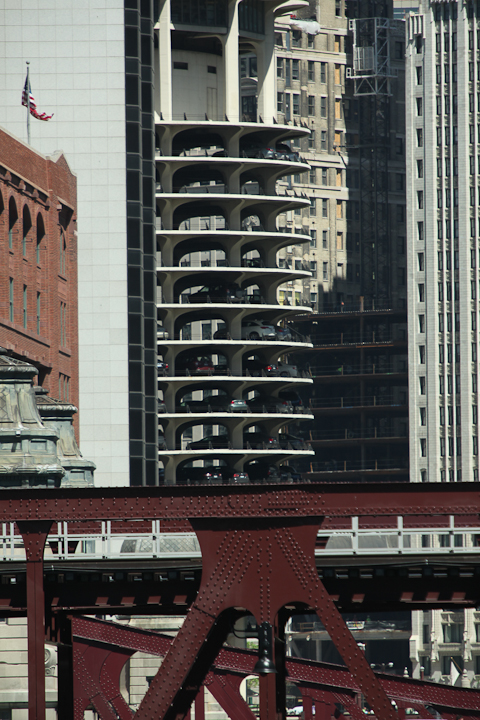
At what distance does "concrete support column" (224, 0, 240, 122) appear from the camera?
422ft

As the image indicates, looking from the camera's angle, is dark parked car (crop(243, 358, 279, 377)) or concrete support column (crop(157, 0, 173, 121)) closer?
concrete support column (crop(157, 0, 173, 121))

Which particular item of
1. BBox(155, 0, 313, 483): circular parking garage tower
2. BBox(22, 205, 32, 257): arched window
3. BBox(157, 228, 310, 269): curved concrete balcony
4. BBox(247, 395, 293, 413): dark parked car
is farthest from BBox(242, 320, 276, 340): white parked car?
BBox(22, 205, 32, 257): arched window

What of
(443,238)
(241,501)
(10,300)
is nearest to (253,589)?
(241,501)

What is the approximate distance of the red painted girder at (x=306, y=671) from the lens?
52031 mm

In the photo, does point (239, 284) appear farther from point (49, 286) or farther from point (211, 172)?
point (49, 286)

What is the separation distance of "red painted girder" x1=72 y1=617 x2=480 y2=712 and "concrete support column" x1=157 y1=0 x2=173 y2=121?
240 feet

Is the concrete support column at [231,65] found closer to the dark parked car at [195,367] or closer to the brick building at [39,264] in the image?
the dark parked car at [195,367]

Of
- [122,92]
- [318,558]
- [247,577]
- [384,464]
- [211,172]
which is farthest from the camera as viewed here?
[384,464]

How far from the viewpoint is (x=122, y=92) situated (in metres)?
107

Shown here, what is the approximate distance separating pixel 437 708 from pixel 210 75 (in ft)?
297

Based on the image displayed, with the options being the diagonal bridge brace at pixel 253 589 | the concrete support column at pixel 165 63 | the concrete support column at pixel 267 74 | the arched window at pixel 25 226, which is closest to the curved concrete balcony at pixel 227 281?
the concrete support column at pixel 165 63

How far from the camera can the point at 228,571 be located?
28.2 meters

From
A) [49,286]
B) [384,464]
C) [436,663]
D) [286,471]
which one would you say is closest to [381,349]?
[384,464]

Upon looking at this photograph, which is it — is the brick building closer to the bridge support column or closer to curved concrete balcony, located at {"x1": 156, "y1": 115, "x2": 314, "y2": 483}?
curved concrete balcony, located at {"x1": 156, "y1": 115, "x2": 314, "y2": 483}
